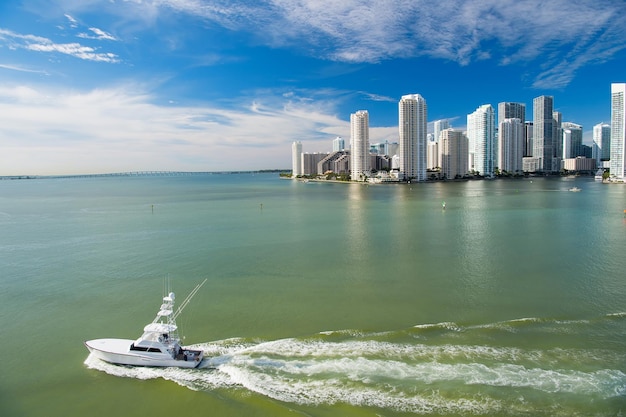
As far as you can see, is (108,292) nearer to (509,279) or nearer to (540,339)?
(540,339)

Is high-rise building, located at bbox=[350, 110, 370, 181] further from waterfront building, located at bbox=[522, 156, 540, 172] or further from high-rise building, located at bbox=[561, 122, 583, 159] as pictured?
high-rise building, located at bbox=[561, 122, 583, 159]

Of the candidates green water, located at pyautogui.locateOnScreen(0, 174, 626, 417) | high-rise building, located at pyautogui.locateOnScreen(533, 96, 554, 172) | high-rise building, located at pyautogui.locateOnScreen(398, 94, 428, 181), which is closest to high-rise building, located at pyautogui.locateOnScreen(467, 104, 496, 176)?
high-rise building, located at pyautogui.locateOnScreen(533, 96, 554, 172)

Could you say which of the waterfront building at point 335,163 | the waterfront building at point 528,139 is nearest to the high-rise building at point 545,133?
the waterfront building at point 528,139

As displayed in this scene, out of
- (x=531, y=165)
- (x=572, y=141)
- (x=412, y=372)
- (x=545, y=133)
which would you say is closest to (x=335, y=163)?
(x=531, y=165)

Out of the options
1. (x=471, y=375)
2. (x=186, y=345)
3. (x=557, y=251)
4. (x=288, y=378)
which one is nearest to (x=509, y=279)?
(x=557, y=251)

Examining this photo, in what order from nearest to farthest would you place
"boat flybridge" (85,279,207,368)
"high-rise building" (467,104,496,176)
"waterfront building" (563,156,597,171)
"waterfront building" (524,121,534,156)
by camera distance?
1. "boat flybridge" (85,279,207,368)
2. "high-rise building" (467,104,496,176)
3. "waterfront building" (563,156,597,171)
4. "waterfront building" (524,121,534,156)
